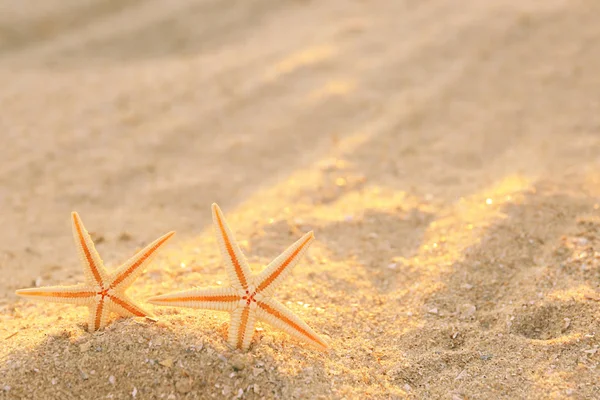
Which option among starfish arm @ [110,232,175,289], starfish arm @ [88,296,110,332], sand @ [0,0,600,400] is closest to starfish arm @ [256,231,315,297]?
sand @ [0,0,600,400]

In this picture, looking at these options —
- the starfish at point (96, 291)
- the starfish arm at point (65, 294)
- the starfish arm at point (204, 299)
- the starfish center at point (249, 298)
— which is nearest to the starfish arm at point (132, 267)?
the starfish at point (96, 291)

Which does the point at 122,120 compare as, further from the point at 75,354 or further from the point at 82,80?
the point at 75,354

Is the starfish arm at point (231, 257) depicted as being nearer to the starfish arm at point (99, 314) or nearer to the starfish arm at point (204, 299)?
the starfish arm at point (204, 299)

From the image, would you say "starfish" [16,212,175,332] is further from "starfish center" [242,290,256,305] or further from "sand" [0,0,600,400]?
"starfish center" [242,290,256,305]

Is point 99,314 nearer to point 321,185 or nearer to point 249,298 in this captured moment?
point 249,298

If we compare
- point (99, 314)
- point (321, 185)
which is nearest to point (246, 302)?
point (99, 314)

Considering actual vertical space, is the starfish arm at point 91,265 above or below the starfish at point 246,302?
above
